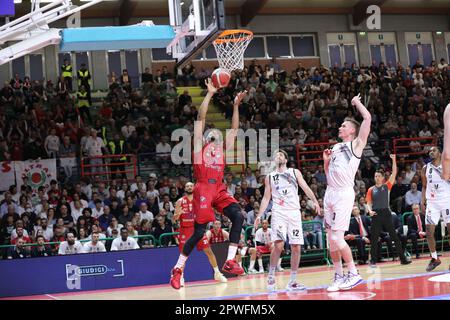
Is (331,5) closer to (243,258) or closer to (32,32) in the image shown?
(243,258)

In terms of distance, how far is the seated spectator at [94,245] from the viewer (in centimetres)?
1586

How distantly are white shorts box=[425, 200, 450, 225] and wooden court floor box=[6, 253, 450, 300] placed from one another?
872mm

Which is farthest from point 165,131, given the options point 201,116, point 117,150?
point 201,116

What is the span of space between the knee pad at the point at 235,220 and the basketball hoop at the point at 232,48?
432 cm

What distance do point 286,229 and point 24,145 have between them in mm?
12136

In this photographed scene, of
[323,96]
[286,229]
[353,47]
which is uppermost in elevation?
[353,47]

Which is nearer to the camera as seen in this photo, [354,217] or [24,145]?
[354,217]

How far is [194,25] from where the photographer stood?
464 inches

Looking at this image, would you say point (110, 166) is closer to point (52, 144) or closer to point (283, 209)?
point (52, 144)

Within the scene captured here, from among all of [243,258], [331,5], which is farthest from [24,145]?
[331,5]

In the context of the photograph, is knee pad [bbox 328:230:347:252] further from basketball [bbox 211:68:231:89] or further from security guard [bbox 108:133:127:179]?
security guard [bbox 108:133:127:179]

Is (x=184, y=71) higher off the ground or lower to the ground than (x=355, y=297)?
higher

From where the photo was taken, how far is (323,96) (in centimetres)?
2739

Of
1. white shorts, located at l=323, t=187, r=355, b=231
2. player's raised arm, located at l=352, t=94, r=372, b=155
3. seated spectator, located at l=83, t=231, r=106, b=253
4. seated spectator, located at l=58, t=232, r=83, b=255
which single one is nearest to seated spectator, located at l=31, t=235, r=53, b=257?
seated spectator, located at l=58, t=232, r=83, b=255
